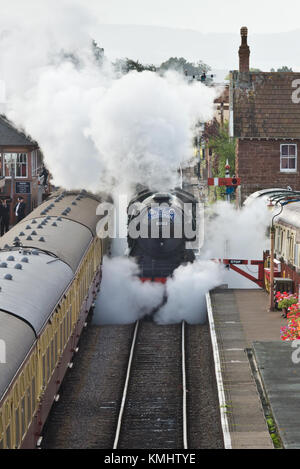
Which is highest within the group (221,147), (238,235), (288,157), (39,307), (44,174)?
(221,147)

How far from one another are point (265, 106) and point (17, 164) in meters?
14.3

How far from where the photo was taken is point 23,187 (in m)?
46.5

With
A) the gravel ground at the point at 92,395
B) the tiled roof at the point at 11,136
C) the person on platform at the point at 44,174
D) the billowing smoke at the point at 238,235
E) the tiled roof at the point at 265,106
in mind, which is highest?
the tiled roof at the point at 265,106

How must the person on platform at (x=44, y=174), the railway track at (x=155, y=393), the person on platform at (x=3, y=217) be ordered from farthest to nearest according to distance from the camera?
the person on platform at (x=44, y=174)
the person on platform at (x=3, y=217)
the railway track at (x=155, y=393)

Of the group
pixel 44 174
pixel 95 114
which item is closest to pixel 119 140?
pixel 95 114

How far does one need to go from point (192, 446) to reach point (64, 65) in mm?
24283

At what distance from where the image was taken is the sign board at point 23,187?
4647 cm

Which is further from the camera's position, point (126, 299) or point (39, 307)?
point (126, 299)

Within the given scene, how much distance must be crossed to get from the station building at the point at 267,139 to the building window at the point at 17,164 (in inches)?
489

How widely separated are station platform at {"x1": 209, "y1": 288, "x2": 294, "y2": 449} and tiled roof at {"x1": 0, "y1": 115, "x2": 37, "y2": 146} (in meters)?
20.8

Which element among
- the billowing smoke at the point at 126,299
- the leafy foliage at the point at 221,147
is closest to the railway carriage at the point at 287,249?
the billowing smoke at the point at 126,299

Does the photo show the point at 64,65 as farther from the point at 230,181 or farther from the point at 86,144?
the point at 230,181

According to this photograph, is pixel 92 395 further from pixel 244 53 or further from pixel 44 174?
pixel 44 174

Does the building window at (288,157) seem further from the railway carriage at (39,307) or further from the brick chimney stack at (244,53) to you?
the railway carriage at (39,307)
